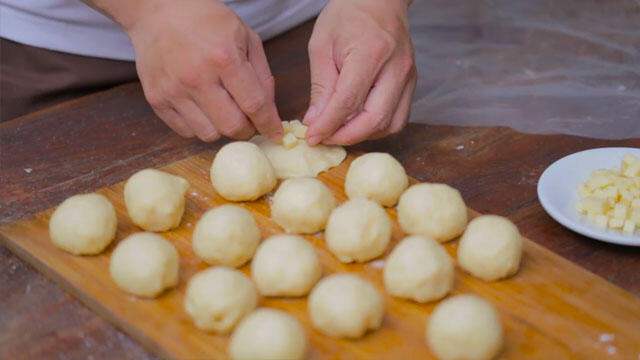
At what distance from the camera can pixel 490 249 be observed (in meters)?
1.34

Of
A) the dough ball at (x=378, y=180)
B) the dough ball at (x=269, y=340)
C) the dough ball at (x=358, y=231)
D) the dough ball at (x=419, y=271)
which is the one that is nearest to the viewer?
the dough ball at (x=269, y=340)

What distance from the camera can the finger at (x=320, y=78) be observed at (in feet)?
5.60

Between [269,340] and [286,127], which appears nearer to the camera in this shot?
[269,340]

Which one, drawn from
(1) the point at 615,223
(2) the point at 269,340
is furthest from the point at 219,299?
(1) the point at 615,223

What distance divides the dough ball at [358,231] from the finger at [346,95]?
274 mm

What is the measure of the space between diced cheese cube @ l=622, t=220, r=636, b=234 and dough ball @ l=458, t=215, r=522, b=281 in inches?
9.5

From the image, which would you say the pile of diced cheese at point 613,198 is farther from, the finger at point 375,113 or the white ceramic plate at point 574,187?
the finger at point 375,113

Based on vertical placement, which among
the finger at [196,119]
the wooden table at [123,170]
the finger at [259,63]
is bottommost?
the wooden table at [123,170]

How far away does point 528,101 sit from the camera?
2027 millimetres

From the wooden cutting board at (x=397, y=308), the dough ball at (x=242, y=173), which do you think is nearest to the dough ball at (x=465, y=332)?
the wooden cutting board at (x=397, y=308)

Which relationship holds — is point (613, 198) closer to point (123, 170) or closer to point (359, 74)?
point (359, 74)

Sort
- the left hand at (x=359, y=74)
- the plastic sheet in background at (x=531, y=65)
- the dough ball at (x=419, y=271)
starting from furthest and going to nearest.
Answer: the plastic sheet in background at (x=531, y=65)
the left hand at (x=359, y=74)
the dough ball at (x=419, y=271)

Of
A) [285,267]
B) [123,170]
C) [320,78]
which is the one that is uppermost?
[320,78]

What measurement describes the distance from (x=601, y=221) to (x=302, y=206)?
0.59 metres
